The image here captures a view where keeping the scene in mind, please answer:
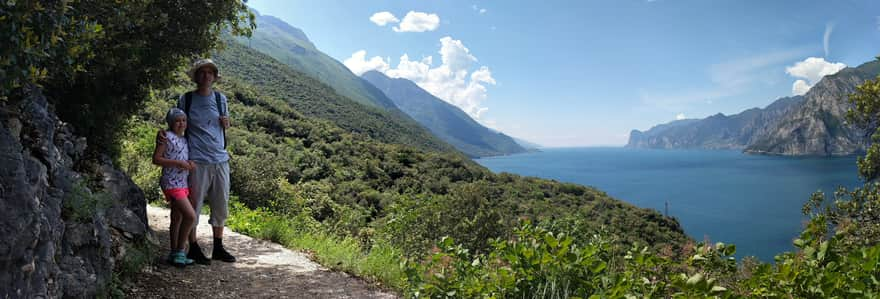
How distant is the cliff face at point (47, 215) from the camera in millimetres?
1957

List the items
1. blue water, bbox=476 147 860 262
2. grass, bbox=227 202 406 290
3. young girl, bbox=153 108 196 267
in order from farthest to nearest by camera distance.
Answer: blue water, bbox=476 147 860 262, grass, bbox=227 202 406 290, young girl, bbox=153 108 196 267

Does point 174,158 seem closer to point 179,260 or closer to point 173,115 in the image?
point 173,115

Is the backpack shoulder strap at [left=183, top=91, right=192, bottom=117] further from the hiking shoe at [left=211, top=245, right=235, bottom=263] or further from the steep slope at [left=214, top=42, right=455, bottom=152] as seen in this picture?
the steep slope at [left=214, top=42, right=455, bottom=152]

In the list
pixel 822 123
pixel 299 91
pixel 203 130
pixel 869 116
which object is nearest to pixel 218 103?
pixel 203 130

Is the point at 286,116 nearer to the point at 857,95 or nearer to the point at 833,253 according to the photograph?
the point at 857,95

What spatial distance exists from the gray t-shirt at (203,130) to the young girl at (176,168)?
0.26 feet

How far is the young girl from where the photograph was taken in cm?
378

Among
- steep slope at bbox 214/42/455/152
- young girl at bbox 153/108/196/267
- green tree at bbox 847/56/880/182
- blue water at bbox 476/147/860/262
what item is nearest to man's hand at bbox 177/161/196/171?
young girl at bbox 153/108/196/267

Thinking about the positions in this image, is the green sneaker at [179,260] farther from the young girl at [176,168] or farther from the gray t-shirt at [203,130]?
the gray t-shirt at [203,130]

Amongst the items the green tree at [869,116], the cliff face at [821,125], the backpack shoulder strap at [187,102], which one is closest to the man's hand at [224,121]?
the backpack shoulder strap at [187,102]

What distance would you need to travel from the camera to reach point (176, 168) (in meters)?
3.86

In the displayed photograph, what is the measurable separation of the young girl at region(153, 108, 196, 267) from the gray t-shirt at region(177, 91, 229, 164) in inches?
3.2

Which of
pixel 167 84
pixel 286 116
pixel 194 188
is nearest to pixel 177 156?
pixel 194 188

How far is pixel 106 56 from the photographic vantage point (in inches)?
149
